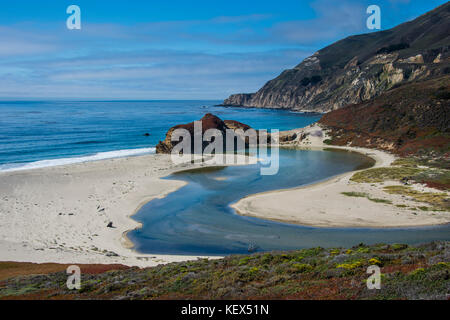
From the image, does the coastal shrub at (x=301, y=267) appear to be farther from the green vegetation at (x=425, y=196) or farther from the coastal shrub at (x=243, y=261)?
the green vegetation at (x=425, y=196)

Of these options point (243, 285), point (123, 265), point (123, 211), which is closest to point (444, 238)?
point (243, 285)

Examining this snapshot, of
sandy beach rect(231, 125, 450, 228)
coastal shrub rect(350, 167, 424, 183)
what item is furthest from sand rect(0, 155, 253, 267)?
coastal shrub rect(350, 167, 424, 183)

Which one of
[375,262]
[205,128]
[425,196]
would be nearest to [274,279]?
[375,262]

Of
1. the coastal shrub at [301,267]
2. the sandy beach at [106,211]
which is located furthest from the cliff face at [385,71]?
the coastal shrub at [301,267]

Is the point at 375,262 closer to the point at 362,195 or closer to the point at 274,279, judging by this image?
the point at 274,279

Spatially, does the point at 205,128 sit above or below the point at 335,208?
above

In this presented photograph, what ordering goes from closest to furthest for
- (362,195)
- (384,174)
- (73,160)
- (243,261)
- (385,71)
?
1. (243,261)
2. (362,195)
3. (384,174)
4. (73,160)
5. (385,71)
